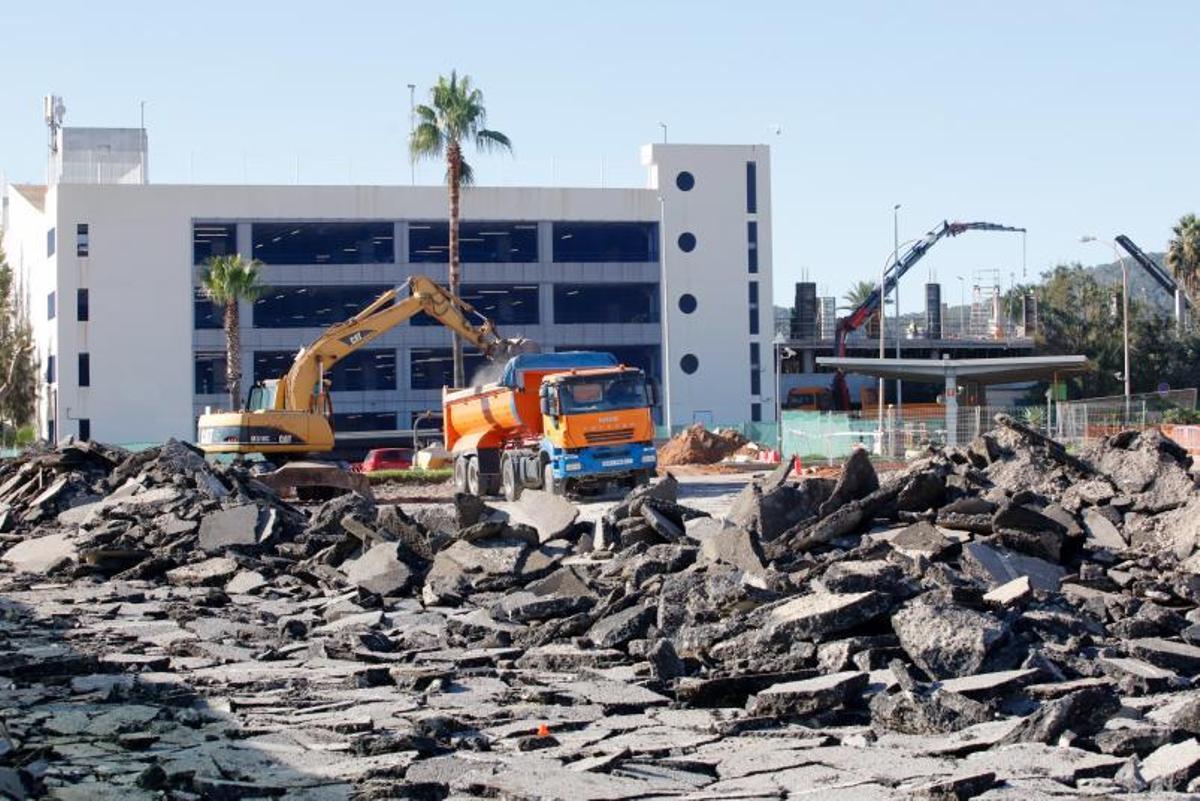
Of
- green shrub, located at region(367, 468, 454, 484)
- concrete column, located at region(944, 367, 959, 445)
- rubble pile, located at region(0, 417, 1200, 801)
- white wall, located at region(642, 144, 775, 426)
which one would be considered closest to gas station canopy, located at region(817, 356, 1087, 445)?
concrete column, located at region(944, 367, 959, 445)

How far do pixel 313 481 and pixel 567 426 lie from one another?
555cm

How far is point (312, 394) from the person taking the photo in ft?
140

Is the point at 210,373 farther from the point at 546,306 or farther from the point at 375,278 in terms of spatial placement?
the point at 546,306

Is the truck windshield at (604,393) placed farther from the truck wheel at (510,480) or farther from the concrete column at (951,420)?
the concrete column at (951,420)

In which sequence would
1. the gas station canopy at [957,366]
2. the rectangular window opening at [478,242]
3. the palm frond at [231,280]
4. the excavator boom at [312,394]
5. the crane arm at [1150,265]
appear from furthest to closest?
the crane arm at [1150,265]
the rectangular window opening at [478,242]
the palm frond at [231,280]
the gas station canopy at [957,366]
the excavator boom at [312,394]

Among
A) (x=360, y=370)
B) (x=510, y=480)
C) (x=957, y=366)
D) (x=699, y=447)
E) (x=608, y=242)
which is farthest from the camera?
(x=608, y=242)

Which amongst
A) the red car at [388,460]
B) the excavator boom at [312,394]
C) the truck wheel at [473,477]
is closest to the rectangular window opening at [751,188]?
the red car at [388,460]

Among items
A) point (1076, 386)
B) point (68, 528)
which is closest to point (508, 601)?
point (68, 528)

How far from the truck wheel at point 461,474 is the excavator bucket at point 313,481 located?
3.71 m

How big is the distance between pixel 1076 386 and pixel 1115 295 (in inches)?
358

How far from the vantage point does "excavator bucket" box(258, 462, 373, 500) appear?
36.7 m

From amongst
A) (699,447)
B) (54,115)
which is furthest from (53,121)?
(699,447)

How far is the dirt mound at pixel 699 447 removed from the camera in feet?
199

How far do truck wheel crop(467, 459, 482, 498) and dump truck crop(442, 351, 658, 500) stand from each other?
46mm
